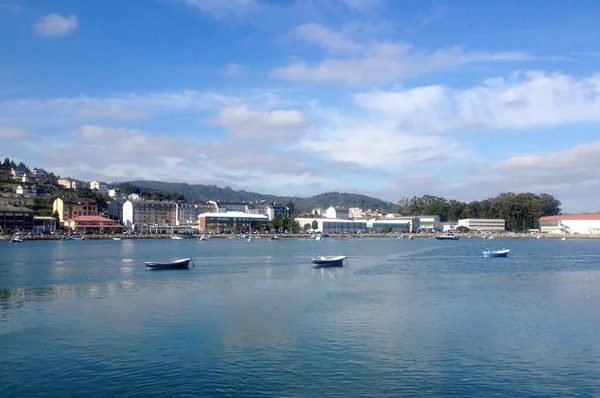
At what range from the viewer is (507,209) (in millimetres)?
122688

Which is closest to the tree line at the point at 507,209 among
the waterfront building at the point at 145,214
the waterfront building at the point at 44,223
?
the waterfront building at the point at 145,214

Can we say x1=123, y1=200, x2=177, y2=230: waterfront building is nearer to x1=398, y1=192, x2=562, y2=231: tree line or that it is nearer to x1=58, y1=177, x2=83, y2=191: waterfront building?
x1=58, y1=177, x2=83, y2=191: waterfront building

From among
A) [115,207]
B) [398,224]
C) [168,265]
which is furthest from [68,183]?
[168,265]

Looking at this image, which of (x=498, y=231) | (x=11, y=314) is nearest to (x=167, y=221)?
(x=498, y=231)

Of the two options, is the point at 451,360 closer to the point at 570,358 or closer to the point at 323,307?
the point at 570,358

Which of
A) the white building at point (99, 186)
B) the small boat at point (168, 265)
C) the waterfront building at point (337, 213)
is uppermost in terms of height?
the white building at point (99, 186)

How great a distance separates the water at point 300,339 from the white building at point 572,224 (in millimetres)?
96606

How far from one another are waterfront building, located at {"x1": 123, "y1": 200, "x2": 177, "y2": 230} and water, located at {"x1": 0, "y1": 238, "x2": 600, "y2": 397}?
311ft

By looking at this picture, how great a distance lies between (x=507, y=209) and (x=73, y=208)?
8805 centimetres

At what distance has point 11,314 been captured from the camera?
17484 millimetres

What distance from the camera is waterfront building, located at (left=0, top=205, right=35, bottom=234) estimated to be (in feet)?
297

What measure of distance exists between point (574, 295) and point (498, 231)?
106293mm

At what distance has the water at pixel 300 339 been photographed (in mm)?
10461

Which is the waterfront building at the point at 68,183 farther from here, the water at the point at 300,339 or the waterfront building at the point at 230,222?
the water at the point at 300,339
